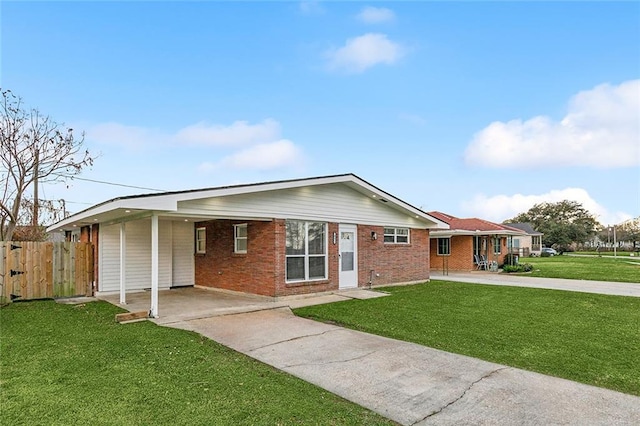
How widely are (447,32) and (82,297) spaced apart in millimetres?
14772

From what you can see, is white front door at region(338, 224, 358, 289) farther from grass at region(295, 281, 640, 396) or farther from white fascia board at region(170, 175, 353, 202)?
white fascia board at region(170, 175, 353, 202)

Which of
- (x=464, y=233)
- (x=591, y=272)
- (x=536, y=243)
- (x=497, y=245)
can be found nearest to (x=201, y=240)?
(x=464, y=233)

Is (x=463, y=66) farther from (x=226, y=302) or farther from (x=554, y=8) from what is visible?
(x=226, y=302)

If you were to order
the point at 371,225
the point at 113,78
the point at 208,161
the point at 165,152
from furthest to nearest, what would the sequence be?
the point at 208,161 < the point at 165,152 < the point at 113,78 < the point at 371,225

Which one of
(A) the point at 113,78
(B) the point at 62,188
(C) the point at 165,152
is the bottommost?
(B) the point at 62,188

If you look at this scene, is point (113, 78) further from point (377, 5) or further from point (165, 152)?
point (377, 5)

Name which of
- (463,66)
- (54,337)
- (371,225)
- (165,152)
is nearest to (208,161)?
(165,152)

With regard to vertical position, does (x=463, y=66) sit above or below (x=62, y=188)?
above

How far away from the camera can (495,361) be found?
5703mm

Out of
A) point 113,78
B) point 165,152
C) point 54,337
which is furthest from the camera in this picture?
point 165,152

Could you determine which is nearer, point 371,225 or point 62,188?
point 371,225

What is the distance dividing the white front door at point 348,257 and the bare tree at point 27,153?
12.4m

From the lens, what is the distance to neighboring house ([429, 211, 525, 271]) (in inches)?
896

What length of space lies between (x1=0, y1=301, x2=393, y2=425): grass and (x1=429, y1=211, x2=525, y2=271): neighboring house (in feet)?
61.0
